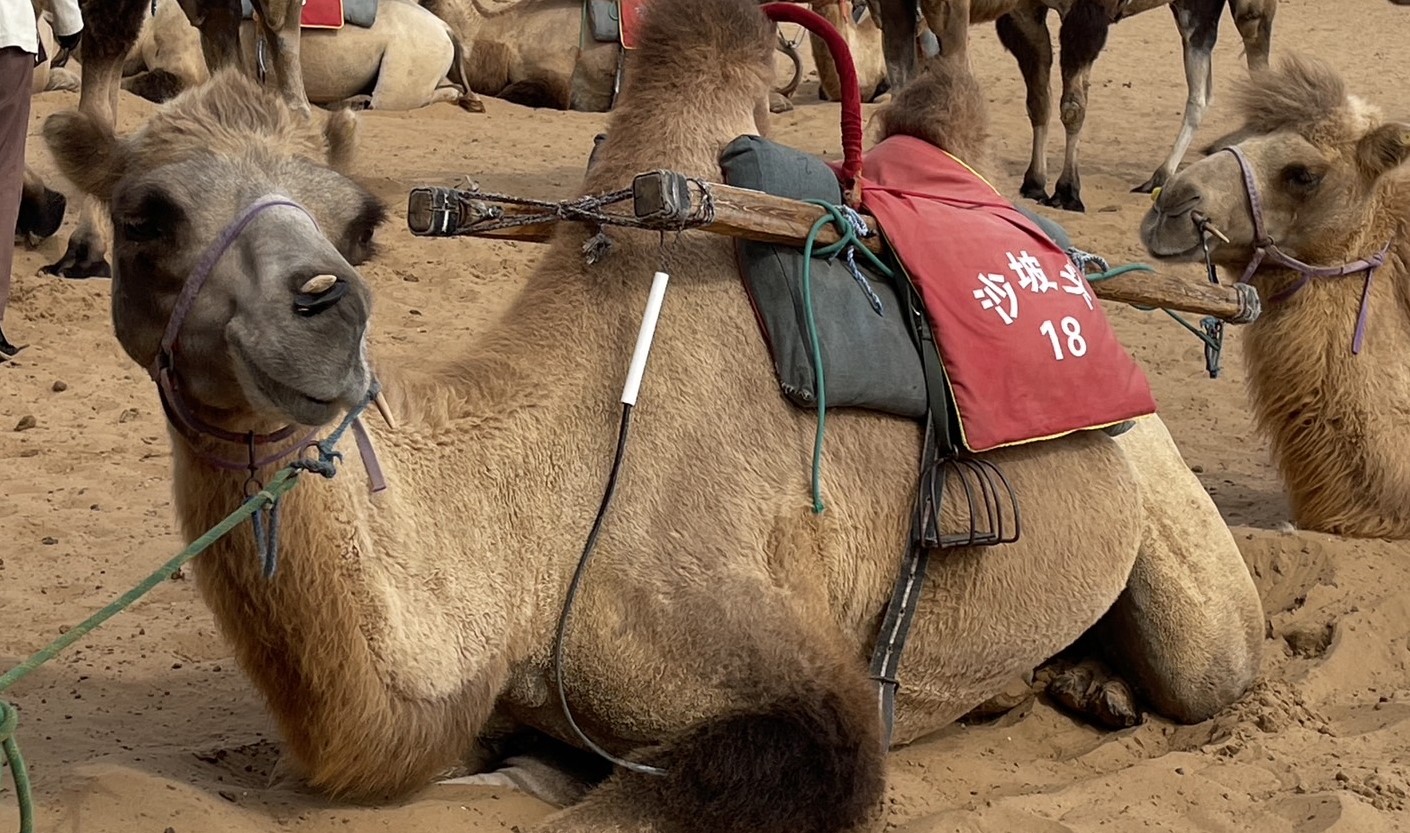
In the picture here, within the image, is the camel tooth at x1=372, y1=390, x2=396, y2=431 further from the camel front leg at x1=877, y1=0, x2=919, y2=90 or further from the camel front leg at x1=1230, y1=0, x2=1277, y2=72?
the camel front leg at x1=1230, y1=0, x2=1277, y2=72

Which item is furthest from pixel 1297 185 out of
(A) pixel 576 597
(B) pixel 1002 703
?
(A) pixel 576 597

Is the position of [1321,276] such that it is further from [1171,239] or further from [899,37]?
[899,37]

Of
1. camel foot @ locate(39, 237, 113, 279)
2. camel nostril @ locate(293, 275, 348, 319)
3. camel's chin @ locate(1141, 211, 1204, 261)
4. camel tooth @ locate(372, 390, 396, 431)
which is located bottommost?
camel foot @ locate(39, 237, 113, 279)

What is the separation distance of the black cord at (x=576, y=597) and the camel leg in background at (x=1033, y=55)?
8620 mm

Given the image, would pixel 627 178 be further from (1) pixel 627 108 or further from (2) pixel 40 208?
(2) pixel 40 208

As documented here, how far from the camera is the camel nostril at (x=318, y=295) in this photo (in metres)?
2.63

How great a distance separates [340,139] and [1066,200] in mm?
8742

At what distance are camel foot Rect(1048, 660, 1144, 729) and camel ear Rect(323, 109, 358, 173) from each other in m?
2.39

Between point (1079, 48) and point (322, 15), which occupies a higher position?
point (1079, 48)

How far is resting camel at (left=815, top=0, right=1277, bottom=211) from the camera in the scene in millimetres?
11102

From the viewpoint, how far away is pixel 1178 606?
441 cm

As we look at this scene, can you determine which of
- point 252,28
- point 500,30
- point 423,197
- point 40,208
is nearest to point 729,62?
point 423,197

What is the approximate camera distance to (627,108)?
12.5 feet

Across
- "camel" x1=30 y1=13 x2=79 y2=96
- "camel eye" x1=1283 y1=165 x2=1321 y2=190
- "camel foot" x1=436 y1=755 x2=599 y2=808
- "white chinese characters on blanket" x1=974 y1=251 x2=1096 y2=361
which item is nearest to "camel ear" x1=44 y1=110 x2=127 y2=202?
"camel foot" x1=436 y1=755 x2=599 y2=808
